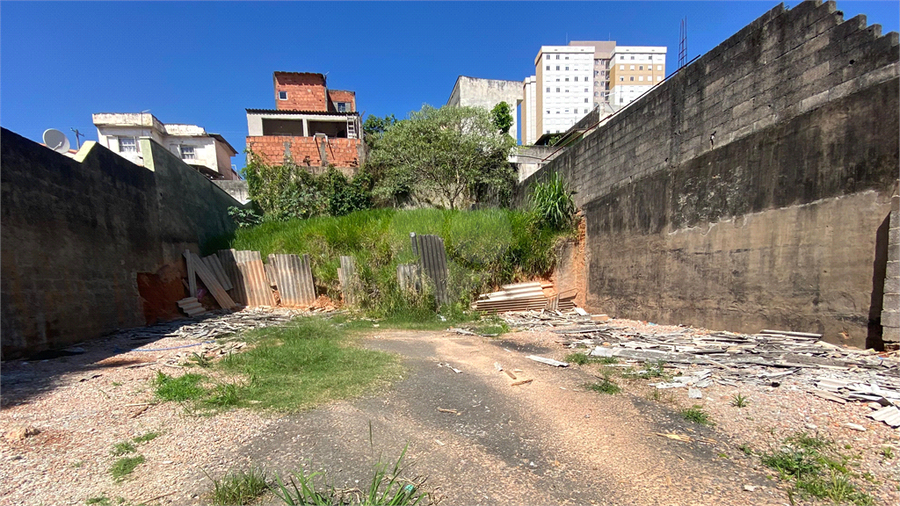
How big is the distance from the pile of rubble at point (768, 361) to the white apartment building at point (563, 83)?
67.9 m

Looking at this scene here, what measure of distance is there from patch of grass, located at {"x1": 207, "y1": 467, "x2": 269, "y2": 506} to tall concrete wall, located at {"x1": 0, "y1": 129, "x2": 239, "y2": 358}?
4.77 m

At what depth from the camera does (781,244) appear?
14.7 ft

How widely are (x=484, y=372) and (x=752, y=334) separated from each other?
3.83 meters

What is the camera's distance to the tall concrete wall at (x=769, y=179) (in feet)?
12.3

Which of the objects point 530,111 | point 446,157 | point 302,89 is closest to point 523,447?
point 446,157

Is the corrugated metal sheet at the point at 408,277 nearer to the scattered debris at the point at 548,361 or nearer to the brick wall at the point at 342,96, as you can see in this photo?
the scattered debris at the point at 548,361

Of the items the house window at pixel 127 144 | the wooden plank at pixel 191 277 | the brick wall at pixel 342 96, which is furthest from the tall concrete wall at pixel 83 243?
the brick wall at pixel 342 96

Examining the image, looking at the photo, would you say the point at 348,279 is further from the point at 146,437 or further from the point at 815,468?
the point at 815,468

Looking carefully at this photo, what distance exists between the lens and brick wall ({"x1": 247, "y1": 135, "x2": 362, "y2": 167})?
1667cm

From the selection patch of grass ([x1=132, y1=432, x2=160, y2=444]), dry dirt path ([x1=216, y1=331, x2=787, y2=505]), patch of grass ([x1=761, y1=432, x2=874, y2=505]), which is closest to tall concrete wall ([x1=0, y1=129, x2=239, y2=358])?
patch of grass ([x1=132, y1=432, x2=160, y2=444])

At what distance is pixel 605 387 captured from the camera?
141 inches

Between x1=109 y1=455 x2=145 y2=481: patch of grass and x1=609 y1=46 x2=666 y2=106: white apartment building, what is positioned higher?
x1=609 y1=46 x2=666 y2=106: white apartment building

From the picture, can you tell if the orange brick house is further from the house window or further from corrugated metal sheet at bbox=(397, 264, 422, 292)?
the house window

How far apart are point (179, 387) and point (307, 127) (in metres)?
21.9
